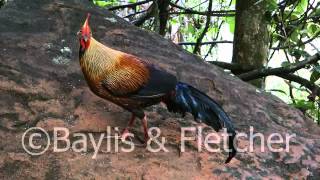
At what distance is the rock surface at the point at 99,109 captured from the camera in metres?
2.12

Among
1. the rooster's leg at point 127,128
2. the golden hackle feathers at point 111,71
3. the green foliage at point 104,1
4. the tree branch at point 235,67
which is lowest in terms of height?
the rooster's leg at point 127,128

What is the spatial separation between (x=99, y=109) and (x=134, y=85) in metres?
0.41

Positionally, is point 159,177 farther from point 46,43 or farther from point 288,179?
point 46,43

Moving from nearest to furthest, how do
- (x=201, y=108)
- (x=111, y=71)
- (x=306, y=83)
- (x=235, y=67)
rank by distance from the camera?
(x=111, y=71) → (x=201, y=108) → (x=306, y=83) → (x=235, y=67)

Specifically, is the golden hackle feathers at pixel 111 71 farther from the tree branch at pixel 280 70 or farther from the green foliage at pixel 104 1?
the green foliage at pixel 104 1

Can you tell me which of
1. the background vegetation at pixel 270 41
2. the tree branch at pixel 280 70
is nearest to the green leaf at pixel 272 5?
the background vegetation at pixel 270 41

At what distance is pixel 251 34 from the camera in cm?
419

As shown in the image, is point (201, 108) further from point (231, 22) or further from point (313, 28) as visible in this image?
point (231, 22)

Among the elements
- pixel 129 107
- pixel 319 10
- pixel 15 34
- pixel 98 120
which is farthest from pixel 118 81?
pixel 319 10

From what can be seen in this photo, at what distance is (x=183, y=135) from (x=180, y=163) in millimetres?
261

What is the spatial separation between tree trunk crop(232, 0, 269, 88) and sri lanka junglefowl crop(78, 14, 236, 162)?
191 cm

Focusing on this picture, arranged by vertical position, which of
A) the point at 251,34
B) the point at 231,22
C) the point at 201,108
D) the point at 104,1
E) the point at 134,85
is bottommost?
the point at 201,108

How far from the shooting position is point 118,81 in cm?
219

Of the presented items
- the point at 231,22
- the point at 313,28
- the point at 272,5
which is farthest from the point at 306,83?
the point at 231,22
